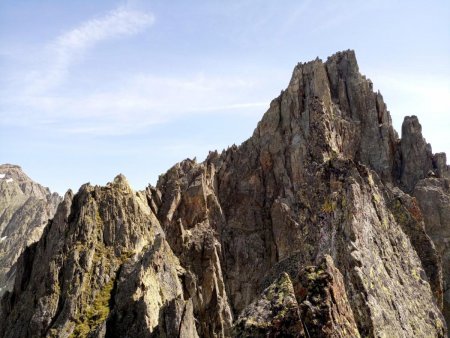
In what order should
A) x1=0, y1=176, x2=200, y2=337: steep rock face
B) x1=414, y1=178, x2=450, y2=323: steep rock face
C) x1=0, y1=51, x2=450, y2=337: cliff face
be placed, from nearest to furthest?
1. x1=0, y1=51, x2=450, y2=337: cliff face
2. x1=0, y1=176, x2=200, y2=337: steep rock face
3. x1=414, y1=178, x2=450, y2=323: steep rock face

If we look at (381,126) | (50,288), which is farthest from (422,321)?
(381,126)

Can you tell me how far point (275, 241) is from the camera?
111m

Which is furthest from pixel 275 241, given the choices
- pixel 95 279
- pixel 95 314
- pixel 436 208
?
pixel 95 314

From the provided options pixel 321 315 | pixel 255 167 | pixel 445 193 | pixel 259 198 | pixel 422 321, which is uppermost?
pixel 255 167

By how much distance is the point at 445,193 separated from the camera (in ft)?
325

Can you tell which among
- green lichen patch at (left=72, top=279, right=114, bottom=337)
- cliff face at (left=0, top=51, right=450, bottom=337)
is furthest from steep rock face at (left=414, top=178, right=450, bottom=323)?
green lichen patch at (left=72, top=279, right=114, bottom=337)

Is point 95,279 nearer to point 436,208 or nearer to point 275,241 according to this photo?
point 275,241

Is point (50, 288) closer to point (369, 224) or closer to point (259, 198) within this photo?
point (369, 224)

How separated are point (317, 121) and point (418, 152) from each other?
3206cm

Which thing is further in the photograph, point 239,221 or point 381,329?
point 239,221

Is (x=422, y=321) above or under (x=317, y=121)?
under

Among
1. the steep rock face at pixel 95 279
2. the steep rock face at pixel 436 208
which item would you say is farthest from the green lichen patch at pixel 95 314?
the steep rock face at pixel 436 208

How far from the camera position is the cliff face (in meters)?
15.2

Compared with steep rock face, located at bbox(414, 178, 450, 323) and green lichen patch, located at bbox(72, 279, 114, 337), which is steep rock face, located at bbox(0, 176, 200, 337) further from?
steep rock face, located at bbox(414, 178, 450, 323)
